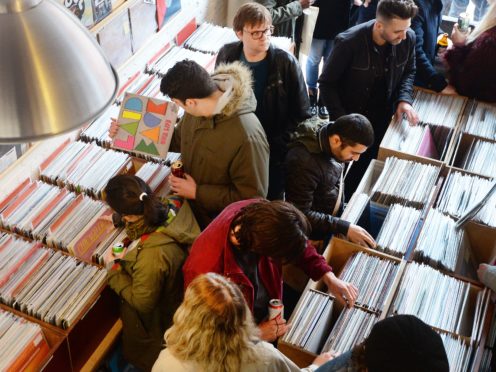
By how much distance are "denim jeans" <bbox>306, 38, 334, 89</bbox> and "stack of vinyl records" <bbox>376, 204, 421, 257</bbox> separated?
2545mm

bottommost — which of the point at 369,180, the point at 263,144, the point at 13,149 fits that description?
the point at 369,180

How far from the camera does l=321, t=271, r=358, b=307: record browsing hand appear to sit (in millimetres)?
2576

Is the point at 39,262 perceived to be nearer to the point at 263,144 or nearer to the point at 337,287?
the point at 263,144

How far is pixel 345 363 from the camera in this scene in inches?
77.9

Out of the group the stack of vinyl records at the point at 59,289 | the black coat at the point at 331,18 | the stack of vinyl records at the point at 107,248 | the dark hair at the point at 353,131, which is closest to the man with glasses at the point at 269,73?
the dark hair at the point at 353,131

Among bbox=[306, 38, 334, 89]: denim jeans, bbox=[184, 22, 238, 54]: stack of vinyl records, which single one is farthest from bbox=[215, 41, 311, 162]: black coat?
bbox=[306, 38, 334, 89]: denim jeans

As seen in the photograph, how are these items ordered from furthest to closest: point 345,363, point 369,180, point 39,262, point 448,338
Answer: point 369,180 → point 39,262 → point 448,338 → point 345,363

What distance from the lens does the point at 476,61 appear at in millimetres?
3805

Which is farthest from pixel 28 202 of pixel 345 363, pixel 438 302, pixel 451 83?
pixel 451 83

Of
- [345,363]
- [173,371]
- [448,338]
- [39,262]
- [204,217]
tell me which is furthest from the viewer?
[204,217]

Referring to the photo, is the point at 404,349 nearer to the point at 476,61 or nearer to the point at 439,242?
the point at 439,242

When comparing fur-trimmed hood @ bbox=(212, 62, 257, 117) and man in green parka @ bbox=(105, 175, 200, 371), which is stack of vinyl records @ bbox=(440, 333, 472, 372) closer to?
man in green parka @ bbox=(105, 175, 200, 371)

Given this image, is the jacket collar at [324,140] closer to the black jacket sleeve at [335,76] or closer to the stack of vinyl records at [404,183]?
the stack of vinyl records at [404,183]

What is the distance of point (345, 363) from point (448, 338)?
0.73 metres
